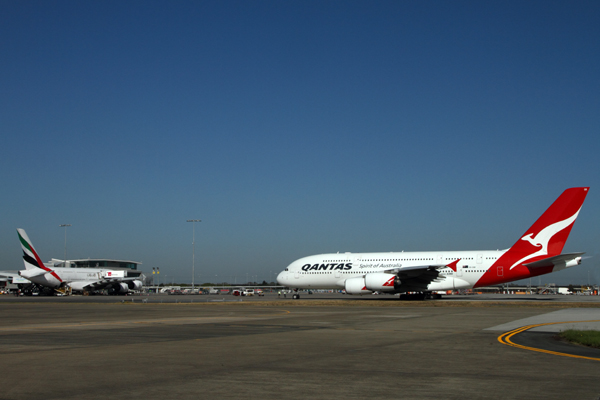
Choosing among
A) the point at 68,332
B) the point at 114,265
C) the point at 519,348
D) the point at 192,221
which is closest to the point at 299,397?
the point at 519,348

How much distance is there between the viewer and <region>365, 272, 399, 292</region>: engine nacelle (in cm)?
4331

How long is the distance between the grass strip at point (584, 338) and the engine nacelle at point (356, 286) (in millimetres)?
30755

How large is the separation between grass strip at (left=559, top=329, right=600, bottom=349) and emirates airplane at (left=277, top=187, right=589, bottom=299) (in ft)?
91.3

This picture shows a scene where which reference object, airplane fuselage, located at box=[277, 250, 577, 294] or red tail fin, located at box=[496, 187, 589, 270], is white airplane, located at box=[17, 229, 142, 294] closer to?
airplane fuselage, located at box=[277, 250, 577, 294]

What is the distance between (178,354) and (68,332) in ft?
23.6

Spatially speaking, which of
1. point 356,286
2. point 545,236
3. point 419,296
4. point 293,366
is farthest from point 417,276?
point 293,366

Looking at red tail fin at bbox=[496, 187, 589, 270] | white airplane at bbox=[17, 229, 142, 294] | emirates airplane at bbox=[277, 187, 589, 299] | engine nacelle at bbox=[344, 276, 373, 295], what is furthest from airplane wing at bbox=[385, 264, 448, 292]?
white airplane at bbox=[17, 229, 142, 294]

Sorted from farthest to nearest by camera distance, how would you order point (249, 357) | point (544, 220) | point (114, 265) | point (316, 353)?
point (114, 265) → point (544, 220) → point (316, 353) → point (249, 357)

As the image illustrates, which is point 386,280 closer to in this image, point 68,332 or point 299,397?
point 68,332

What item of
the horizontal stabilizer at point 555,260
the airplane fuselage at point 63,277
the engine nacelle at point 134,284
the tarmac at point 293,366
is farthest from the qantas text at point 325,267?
the airplane fuselage at point 63,277

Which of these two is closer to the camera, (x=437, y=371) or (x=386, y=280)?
(x=437, y=371)

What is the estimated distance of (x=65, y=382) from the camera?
Answer: 25.1ft

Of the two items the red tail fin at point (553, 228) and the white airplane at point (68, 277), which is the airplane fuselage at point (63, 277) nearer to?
the white airplane at point (68, 277)

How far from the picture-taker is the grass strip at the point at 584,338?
39.8ft
